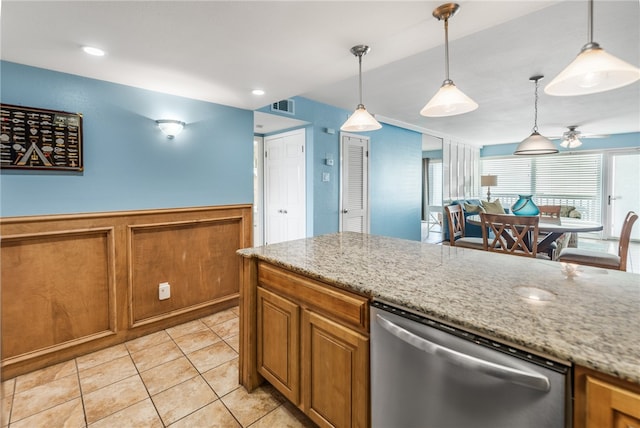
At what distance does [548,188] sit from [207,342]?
9026 millimetres

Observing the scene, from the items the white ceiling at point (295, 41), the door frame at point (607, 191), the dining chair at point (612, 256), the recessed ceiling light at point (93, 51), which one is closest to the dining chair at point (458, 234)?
the dining chair at point (612, 256)

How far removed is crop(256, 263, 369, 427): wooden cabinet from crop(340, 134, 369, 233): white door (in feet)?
8.87

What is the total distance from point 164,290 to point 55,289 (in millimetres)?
773

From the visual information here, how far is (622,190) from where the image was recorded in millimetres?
6973

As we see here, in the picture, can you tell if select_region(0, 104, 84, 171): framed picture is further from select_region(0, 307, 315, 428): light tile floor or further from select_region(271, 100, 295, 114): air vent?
select_region(271, 100, 295, 114): air vent

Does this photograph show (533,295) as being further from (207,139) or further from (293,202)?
(293,202)

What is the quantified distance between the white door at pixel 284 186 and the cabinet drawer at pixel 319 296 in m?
2.36

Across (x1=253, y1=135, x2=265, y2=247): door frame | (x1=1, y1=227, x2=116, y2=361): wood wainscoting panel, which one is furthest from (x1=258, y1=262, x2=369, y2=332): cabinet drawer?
(x1=253, y1=135, x2=265, y2=247): door frame

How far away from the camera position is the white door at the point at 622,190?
22.3 ft

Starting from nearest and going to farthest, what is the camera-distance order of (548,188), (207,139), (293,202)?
1. (207,139)
2. (293,202)
3. (548,188)

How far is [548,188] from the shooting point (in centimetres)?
796

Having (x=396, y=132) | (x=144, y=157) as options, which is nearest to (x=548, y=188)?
(x=396, y=132)

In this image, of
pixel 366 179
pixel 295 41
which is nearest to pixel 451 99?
pixel 295 41

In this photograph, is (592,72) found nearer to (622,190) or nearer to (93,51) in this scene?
(93,51)
